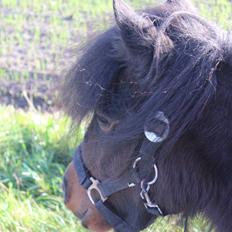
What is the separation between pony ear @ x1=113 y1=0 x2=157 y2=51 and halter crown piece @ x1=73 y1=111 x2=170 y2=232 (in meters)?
0.23

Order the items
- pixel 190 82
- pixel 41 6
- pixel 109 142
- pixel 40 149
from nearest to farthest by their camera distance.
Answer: pixel 190 82 → pixel 109 142 → pixel 40 149 → pixel 41 6

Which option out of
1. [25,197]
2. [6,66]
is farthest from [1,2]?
[25,197]

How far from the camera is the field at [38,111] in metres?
3.19

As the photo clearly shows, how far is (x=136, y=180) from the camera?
2.08 meters

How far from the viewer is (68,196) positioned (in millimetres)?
2387

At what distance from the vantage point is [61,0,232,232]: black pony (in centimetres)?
189

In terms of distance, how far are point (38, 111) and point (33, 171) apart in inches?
42.1

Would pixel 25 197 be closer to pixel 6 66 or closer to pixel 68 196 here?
pixel 68 196

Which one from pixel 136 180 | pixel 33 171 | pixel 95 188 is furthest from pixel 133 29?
pixel 33 171

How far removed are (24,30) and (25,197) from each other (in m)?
3.33

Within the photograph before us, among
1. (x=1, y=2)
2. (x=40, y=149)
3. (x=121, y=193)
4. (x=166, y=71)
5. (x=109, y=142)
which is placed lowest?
(x=1, y=2)

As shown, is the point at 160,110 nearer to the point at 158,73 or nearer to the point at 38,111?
the point at 158,73

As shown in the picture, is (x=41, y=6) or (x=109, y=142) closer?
(x=109, y=142)

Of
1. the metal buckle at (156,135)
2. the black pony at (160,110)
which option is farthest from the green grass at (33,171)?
the metal buckle at (156,135)
